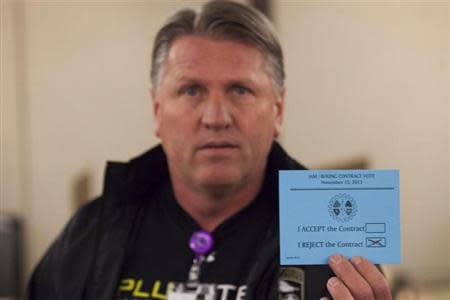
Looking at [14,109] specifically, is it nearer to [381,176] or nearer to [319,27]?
[319,27]

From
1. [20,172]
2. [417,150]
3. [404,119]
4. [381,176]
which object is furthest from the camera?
[20,172]

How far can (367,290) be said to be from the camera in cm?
80

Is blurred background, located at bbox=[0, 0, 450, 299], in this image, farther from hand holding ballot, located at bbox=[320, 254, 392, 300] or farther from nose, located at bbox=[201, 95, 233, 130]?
nose, located at bbox=[201, 95, 233, 130]

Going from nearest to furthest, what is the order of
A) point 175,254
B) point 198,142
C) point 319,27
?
point 198,142
point 175,254
point 319,27

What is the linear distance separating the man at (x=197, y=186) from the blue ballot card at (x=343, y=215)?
0.16 meters

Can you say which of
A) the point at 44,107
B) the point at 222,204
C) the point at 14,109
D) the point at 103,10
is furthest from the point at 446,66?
the point at 14,109

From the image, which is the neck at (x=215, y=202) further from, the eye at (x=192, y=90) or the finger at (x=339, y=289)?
the finger at (x=339, y=289)

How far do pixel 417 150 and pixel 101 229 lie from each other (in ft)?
2.06

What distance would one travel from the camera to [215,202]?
107 centimetres

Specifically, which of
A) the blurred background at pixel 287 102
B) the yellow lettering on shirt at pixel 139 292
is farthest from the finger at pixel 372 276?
the yellow lettering on shirt at pixel 139 292

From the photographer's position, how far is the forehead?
0.97 metres

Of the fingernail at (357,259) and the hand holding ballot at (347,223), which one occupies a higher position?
the hand holding ballot at (347,223)

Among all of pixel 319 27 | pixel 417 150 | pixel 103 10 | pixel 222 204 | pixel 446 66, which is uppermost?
pixel 103 10

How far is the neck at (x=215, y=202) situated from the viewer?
106 centimetres
